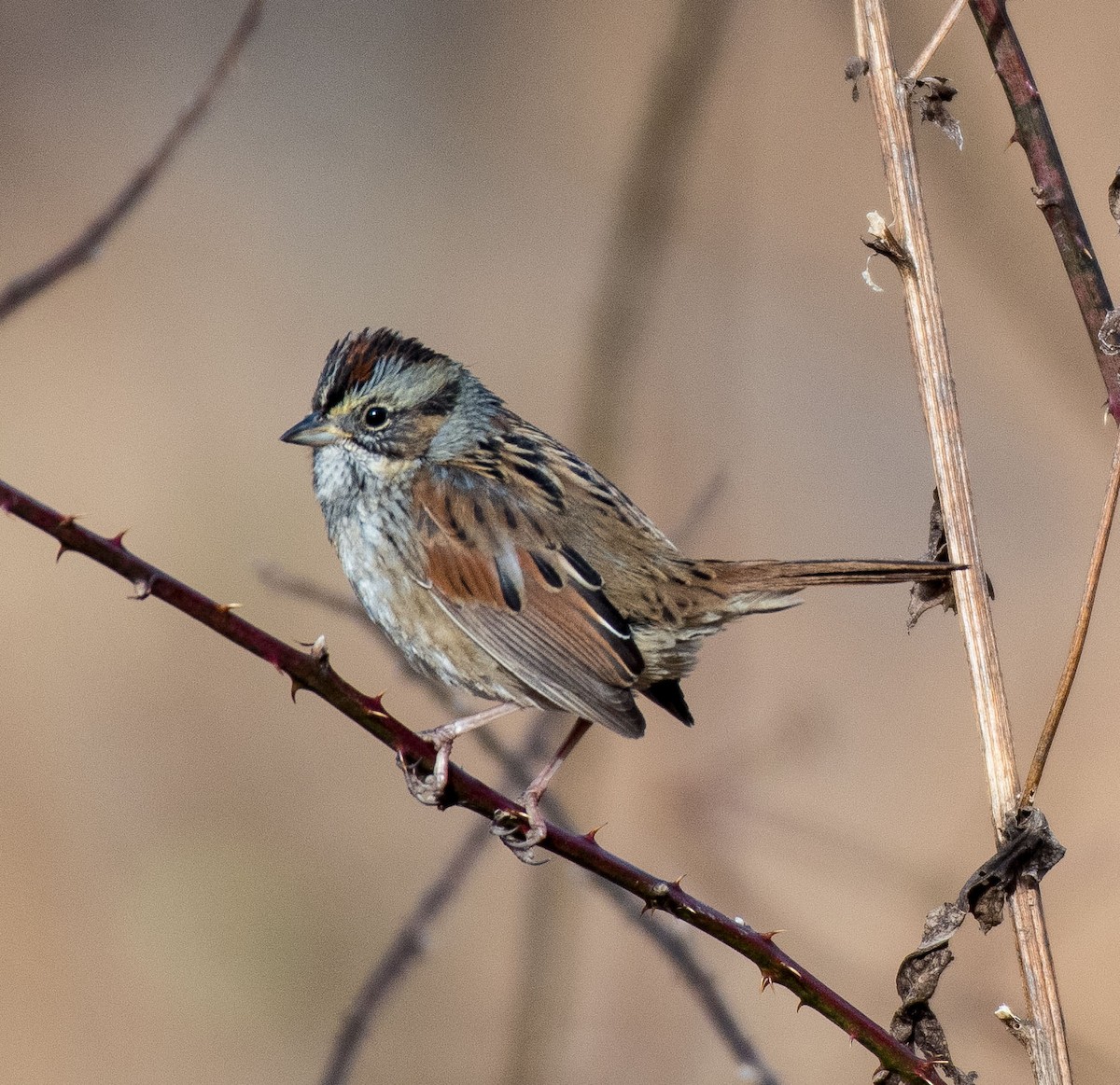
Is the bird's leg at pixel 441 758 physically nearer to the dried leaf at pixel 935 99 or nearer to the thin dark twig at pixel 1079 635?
the thin dark twig at pixel 1079 635

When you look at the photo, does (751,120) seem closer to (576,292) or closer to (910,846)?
(576,292)

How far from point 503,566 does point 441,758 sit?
1229mm

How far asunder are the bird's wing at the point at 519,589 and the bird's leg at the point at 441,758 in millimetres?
138

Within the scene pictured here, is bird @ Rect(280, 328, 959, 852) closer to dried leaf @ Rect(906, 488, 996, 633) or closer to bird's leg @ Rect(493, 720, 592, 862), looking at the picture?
bird's leg @ Rect(493, 720, 592, 862)

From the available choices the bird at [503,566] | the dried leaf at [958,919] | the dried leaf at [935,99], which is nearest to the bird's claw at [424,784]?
the bird at [503,566]

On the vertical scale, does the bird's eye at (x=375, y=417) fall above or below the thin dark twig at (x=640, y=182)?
below

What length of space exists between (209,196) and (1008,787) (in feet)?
19.7

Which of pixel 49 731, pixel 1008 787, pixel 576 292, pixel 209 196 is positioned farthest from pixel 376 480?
pixel 209 196

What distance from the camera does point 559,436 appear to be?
19.1ft

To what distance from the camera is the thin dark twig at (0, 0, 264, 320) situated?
2246 mm

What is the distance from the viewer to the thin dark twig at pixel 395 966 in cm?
270

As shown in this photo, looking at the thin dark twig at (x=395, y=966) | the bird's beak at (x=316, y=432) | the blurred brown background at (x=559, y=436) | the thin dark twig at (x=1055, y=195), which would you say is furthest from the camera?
the blurred brown background at (x=559, y=436)

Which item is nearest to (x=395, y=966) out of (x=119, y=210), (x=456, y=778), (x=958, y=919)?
(x=456, y=778)

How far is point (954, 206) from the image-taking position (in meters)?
5.13
